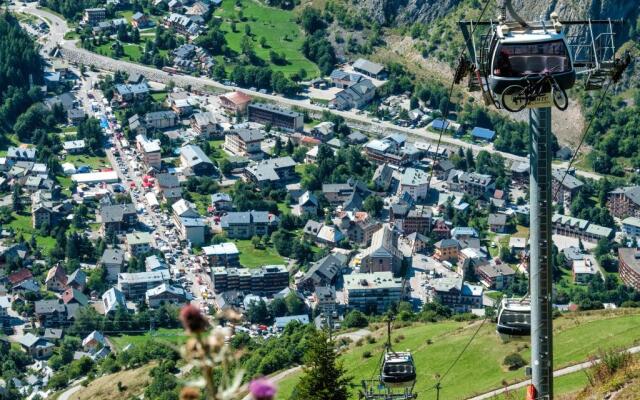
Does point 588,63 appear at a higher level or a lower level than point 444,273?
higher

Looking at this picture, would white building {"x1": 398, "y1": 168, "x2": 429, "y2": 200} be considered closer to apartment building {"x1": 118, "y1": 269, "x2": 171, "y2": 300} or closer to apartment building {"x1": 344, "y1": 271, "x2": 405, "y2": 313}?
apartment building {"x1": 344, "y1": 271, "x2": 405, "y2": 313}

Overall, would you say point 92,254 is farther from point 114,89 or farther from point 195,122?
point 114,89

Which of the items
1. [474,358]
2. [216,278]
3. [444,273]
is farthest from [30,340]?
[474,358]

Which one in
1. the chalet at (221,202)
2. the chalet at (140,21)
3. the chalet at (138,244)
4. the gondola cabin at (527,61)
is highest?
the gondola cabin at (527,61)

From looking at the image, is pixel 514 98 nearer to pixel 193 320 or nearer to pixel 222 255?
pixel 193 320

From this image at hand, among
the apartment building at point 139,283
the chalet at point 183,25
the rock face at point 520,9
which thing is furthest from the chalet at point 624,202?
the chalet at point 183,25

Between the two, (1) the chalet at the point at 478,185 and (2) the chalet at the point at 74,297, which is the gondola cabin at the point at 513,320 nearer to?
(2) the chalet at the point at 74,297
